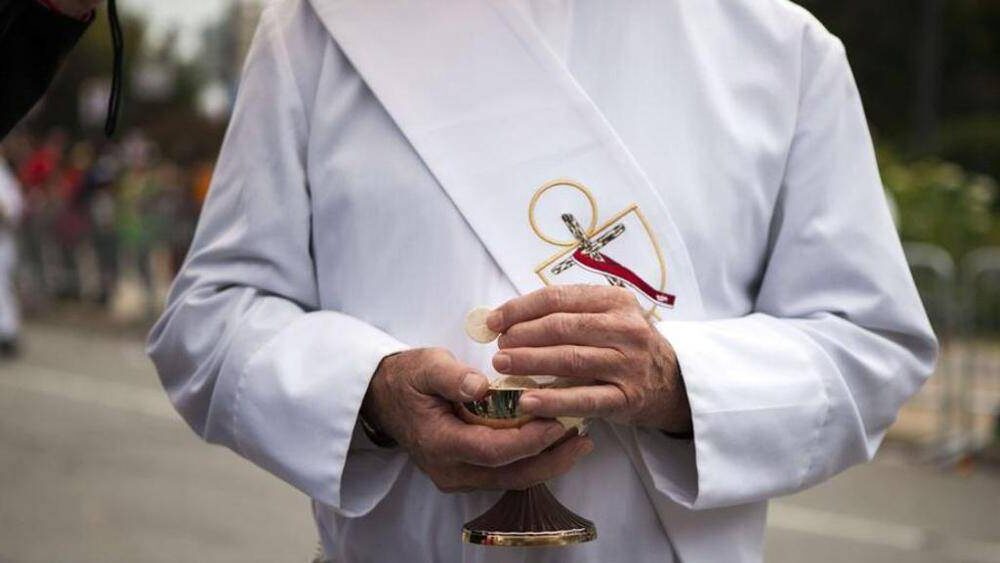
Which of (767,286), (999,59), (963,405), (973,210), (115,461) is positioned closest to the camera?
(767,286)

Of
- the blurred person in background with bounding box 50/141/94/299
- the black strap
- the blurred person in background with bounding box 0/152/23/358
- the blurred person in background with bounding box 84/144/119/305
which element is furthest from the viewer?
the blurred person in background with bounding box 50/141/94/299

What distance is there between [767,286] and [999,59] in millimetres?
27028

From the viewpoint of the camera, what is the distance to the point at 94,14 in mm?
2033

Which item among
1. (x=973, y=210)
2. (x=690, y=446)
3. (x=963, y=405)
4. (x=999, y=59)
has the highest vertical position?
(x=690, y=446)

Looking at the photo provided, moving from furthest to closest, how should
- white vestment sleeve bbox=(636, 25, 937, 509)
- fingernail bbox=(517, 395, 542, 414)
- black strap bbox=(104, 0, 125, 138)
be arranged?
black strap bbox=(104, 0, 125, 138)
white vestment sleeve bbox=(636, 25, 937, 509)
fingernail bbox=(517, 395, 542, 414)

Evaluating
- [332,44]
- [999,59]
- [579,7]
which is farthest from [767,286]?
[999,59]

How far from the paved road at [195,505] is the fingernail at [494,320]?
14.7ft

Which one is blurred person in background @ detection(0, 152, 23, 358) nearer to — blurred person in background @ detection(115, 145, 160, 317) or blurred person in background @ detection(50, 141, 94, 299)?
blurred person in background @ detection(115, 145, 160, 317)

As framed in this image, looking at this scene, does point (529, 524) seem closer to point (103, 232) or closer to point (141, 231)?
point (141, 231)

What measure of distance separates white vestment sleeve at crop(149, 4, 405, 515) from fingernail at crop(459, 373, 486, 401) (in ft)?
0.57

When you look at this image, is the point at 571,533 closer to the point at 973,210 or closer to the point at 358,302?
the point at 358,302

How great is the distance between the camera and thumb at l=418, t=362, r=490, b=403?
1.80 meters

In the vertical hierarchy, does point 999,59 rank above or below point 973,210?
below

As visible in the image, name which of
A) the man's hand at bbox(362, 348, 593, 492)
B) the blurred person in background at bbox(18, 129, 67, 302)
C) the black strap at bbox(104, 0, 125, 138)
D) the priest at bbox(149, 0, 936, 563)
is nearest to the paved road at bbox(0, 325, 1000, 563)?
the black strap at bbox(104, 0, 125, 138)
